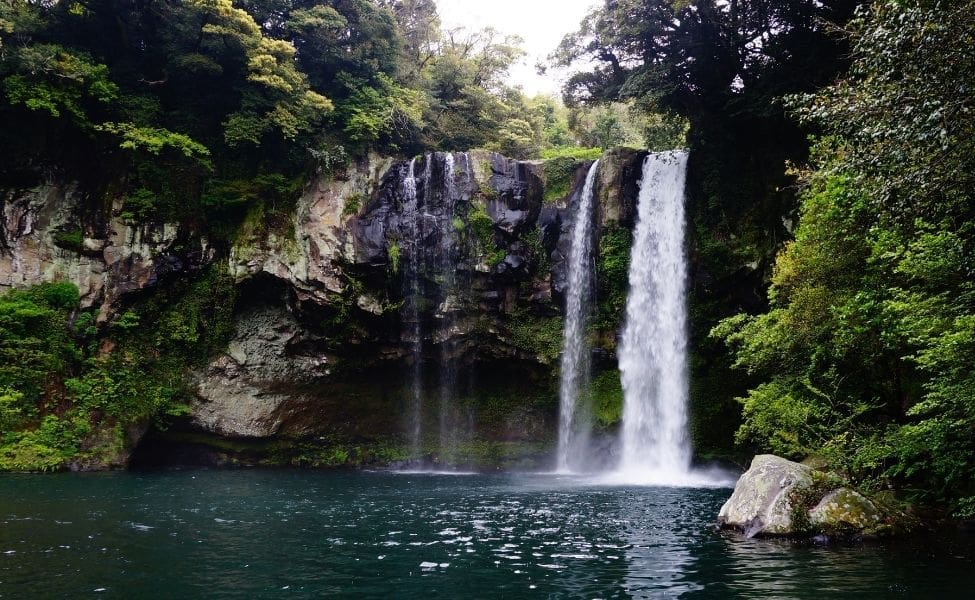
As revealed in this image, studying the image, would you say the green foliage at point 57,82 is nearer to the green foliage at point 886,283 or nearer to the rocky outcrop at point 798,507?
the green foliage at point 886,283

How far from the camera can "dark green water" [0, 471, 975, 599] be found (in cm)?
672

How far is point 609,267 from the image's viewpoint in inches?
821

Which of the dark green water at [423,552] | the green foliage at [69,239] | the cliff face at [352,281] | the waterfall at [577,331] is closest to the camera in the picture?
the dark green water at [423,552]

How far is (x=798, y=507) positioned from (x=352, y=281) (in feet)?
49.7

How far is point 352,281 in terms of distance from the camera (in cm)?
2073

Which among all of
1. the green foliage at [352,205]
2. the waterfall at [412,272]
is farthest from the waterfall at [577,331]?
the green foliage at [352,205]

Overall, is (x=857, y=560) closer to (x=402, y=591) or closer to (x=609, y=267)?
(x=402, y=591)

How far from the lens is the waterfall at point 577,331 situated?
21406mm

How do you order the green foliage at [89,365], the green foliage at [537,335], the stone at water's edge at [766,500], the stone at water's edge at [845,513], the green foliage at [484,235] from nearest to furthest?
the stone at water's edge at [845,513] < the stone at water's edge at [766,500] < the green foliage at [89,365] < the green foliage at [484,235] < the green foliage at [537,335]

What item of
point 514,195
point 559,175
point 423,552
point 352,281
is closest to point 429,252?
point 352,281

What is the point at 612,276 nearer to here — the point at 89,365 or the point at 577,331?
the point at 577,331

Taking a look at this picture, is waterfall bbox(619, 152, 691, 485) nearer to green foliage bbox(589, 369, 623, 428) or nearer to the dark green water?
green foliage bbox(589, 369, 623, 428)

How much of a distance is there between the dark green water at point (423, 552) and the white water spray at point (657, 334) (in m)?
6.06

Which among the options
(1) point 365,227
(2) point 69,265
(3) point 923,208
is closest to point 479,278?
(1) point 365,227
